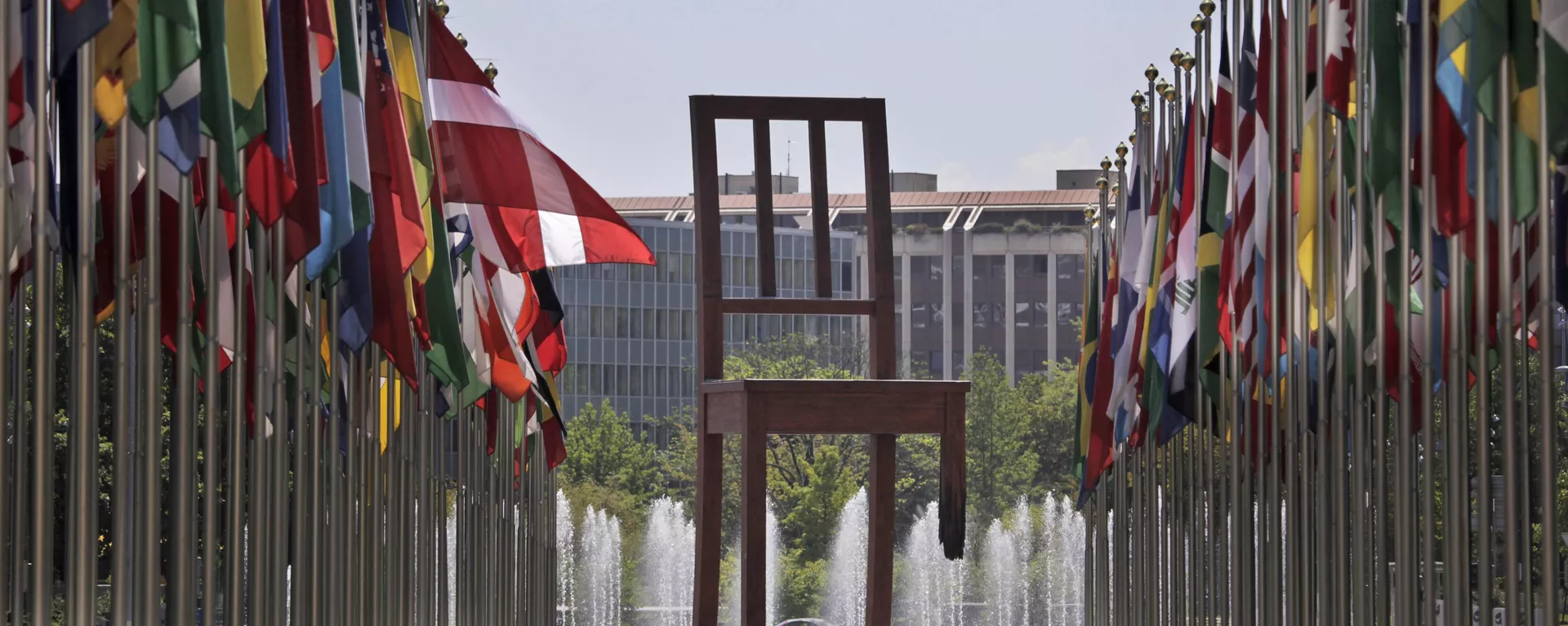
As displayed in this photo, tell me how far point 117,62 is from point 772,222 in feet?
17.1

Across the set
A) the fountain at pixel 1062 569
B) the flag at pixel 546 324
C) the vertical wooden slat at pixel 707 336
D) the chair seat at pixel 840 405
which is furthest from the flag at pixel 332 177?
the fountain at pixel 1062 569

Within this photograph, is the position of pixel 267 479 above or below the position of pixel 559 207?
below

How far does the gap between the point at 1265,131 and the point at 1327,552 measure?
4.46ft

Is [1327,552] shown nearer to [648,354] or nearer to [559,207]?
[559,207]

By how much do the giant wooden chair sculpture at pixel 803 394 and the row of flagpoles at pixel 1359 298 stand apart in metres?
A: 1.76

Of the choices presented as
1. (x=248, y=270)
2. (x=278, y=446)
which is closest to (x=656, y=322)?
(x=278, y=446)

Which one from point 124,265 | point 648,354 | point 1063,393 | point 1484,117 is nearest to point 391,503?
point 124,265

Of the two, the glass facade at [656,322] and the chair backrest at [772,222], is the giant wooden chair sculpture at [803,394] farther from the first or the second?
the glass facade at [656,322]

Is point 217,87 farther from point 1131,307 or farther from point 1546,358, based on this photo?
point 1131,307

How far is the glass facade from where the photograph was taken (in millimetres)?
61562

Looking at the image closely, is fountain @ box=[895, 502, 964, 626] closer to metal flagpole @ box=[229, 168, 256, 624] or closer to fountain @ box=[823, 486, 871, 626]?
fountain @ box=[823, 486, 871, 626]

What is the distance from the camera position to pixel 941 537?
932cm

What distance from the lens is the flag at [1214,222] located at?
6.26 meters

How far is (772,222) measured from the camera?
29.7 ft
